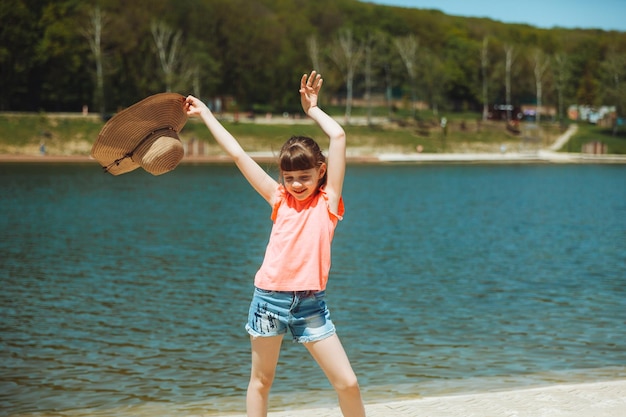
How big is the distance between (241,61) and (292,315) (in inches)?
4060

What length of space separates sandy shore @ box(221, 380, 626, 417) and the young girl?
51.8 inches

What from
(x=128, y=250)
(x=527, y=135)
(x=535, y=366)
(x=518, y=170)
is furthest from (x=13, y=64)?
(x=535, y=366)

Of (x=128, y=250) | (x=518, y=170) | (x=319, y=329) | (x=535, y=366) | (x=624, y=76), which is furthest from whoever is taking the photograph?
(x=624, y=76)

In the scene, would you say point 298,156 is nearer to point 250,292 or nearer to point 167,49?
point 250,292

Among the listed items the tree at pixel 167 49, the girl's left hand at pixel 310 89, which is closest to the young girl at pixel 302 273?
the girl's left hand at pixel 310 89

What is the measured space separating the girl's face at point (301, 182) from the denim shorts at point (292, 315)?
1.83 feet

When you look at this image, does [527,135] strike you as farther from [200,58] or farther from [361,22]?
[361,22]

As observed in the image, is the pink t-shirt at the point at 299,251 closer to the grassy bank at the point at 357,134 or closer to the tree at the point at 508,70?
the grassy bank at the point at 357,134

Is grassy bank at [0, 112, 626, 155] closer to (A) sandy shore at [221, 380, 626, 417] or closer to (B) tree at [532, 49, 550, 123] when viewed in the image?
(B) tree at [532, 49, 550, 123]

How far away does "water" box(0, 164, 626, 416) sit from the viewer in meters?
9.80

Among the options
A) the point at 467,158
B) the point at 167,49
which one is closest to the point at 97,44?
the point at 167,49

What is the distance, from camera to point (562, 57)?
12019cm

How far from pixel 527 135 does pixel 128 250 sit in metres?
81.4

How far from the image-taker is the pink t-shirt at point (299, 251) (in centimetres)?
514
